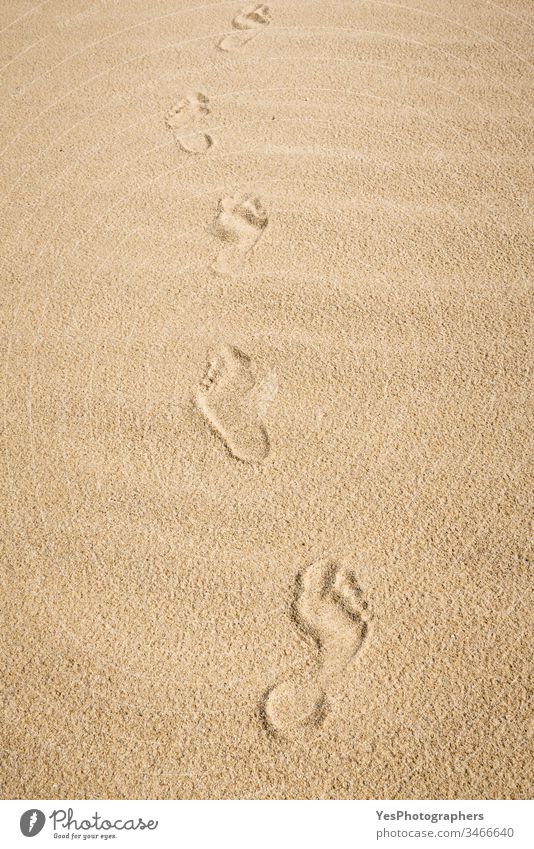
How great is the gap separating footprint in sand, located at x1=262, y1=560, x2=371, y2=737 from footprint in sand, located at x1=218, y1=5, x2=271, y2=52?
6.68 ft

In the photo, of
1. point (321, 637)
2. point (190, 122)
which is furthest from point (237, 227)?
point (321, 637)

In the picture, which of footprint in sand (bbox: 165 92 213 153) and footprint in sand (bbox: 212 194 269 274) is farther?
footprint in sand (bbox: 165 92 213 153)

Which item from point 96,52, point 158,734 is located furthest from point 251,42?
point 158,734

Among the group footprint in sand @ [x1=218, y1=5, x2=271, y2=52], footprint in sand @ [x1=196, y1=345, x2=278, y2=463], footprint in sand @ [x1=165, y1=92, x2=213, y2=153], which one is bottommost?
footprint in sand @ [x1=196, y1=345, x2=278, y2=463]

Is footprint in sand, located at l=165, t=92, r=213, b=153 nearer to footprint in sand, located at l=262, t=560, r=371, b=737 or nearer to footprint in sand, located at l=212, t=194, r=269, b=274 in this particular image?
footprint in sand, located at l=212, t=194, r=269, b=274

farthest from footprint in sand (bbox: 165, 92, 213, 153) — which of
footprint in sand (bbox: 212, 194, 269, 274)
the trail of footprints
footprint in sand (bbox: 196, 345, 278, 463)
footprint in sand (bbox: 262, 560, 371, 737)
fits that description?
footprint in sand (bbox: 262, 560, 371, 737)

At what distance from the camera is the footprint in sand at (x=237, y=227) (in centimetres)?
230

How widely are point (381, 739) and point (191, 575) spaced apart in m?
0.52

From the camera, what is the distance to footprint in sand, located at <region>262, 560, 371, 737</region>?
1.58 meters

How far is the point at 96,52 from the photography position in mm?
2980

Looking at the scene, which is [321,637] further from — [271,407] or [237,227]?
[237,227]

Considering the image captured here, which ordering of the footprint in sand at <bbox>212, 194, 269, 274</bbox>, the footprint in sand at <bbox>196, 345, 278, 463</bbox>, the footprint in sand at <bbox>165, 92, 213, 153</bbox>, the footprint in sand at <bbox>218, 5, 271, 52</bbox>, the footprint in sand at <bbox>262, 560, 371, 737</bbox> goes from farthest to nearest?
the footprint in sand at <bbox>218, 5, 271, 52</bbox>
the footprint in sand at <bbox>165, 92, 213, 153</bbox>
the footprint in sand at <bbox>212, 194, 269, 274</bbox>
the footprint in sand at <bbox>196, 345, 278, 463</bbox>
the footprint in sand at <bbox>262, 560, 371, 737</bbox>

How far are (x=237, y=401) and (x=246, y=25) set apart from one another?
5.52 ft

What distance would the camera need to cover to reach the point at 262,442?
1.95m
